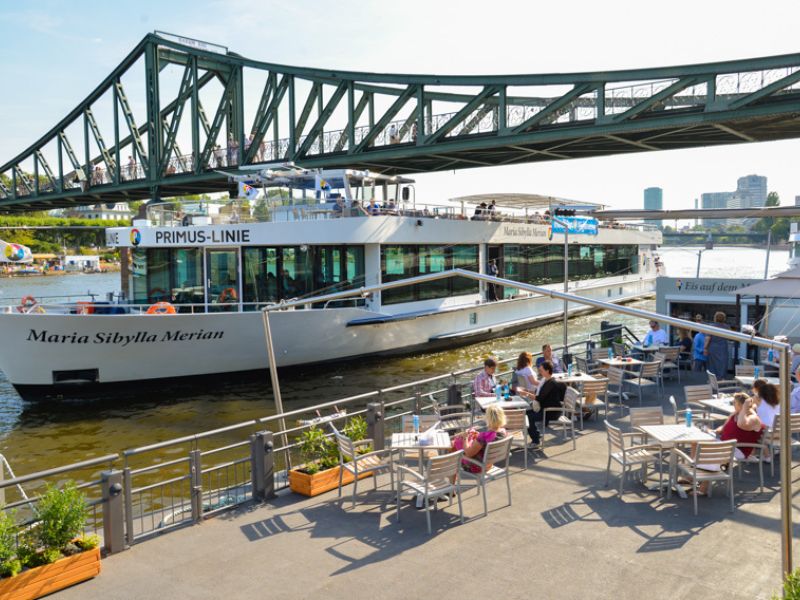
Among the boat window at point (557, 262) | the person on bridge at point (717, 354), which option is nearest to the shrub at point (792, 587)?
the person on bridge at point (717, 354)

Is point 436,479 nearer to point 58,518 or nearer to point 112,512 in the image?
point 112,512

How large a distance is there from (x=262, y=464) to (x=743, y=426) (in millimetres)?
5200

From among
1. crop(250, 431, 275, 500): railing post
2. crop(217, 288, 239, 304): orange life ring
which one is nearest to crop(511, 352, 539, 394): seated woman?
crop(250, 431, 275, 500): railing post

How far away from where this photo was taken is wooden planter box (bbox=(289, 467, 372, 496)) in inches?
290

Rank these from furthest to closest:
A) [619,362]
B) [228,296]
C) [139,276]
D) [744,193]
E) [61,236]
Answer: [61,236]
[744,193]
[139,276]
[228,296]
[619,362]

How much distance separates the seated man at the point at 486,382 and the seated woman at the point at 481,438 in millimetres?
2621

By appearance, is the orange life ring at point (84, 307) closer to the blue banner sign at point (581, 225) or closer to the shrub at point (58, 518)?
the blue banner sign at point (581, 225)

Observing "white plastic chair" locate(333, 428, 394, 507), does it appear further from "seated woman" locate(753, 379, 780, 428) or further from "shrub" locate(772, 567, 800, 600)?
"seated woman" locate(753, 379, 780, 428)

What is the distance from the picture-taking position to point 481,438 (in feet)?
23.1

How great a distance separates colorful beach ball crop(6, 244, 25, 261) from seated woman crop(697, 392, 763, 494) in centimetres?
1463

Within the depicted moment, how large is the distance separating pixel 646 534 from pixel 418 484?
2.14m

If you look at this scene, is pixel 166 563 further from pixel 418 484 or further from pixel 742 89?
pixel 742 89

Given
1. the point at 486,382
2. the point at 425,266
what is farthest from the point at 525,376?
the point at 425,266

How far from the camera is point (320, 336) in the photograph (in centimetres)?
1841
